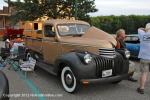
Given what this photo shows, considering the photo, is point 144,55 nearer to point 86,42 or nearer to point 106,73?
point 106,73

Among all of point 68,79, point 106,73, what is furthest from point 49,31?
point 106,73

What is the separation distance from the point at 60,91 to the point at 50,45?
1818mm

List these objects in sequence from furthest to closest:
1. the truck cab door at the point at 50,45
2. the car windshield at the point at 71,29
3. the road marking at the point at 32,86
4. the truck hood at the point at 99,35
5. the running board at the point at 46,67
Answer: the car windshield at the point at 71,29, the truck cab door at the point at 50,45, the running board at the point at 46,67, the truck hood at the point at 99,35, the road marking at the point at 32,86

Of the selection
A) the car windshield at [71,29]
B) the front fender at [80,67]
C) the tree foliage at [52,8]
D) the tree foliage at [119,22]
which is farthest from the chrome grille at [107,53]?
the tree foliage at [119,22]

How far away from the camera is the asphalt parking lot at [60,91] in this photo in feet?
22.5

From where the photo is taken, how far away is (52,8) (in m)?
18.9

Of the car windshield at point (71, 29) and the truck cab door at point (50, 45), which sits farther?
the car windshield at point (71, 29)

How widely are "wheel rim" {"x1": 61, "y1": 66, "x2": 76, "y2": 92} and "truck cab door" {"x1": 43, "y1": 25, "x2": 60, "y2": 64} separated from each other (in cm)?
104

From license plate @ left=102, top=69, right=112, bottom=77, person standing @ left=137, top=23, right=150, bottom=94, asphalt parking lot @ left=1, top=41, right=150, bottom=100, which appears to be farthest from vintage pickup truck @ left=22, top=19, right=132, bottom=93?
person standing @ left=137, top=23, right=150, bottom=94

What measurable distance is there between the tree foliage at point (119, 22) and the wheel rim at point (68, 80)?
81.9 feet

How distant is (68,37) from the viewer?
838 cm

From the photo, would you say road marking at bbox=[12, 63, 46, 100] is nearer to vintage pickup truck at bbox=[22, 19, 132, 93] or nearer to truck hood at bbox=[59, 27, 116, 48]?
vintage pickup truck at bbox=[22, 19, 132, 93]

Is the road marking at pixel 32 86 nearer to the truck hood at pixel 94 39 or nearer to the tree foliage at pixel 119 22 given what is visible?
the truck hood at pixel 94 39

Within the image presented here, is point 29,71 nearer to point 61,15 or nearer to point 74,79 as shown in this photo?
point 74,79
